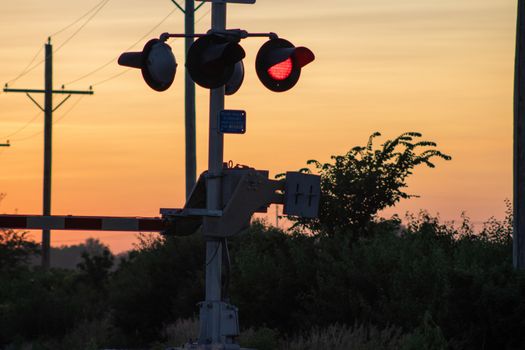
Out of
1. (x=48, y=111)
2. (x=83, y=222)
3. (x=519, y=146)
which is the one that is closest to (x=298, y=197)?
(x=83, y=222)

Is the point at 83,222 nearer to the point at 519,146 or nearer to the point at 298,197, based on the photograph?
the point at 298,197

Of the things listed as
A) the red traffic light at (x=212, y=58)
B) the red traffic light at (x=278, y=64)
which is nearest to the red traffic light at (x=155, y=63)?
the red traffic light at (x=212, y=58)

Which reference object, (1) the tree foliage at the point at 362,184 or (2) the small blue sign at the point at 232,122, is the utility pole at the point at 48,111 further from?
(2) the small blue sign at the point at 232,122

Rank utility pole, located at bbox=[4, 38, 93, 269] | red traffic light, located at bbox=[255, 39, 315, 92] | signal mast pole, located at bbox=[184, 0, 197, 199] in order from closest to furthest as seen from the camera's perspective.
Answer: red traffic light, located at bbox=[255, 39, 315, 92] → signal mast pole, located at bbox=[184, 0, 197, 199] → utility pole, located at bbox=[4, 38, 93, 269]

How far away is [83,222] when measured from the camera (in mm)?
21891

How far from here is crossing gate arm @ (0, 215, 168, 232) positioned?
2167cm

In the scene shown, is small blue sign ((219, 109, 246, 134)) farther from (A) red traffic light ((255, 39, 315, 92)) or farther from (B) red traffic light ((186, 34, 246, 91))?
(B) red traffic light ((186, 34, 246, 91))

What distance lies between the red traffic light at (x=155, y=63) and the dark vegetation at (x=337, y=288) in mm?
5195

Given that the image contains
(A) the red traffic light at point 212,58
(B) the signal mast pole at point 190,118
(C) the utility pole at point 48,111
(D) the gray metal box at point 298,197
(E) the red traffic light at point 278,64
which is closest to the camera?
(A) the red traffic light at point 212,58

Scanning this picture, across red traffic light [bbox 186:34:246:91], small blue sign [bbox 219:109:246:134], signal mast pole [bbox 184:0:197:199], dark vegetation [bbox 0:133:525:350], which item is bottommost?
dark vegetation [bbox 0:133:525:350]

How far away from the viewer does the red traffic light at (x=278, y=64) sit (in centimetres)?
1692

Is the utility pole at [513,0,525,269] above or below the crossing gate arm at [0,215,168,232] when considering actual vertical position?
above

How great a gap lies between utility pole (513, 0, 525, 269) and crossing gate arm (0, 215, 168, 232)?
6.53 meters

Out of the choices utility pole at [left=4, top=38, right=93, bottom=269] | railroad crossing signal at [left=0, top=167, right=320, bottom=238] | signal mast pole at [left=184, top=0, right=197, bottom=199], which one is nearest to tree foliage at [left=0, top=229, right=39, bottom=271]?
utility pole at [left=4, top=38, right=93, bottom=269]
